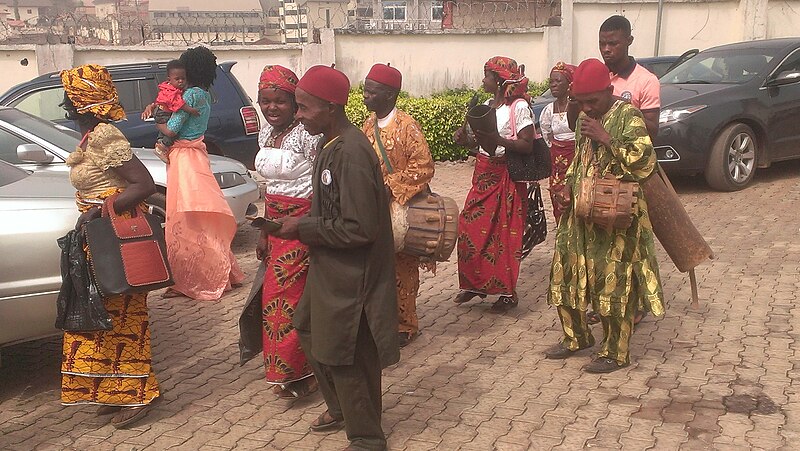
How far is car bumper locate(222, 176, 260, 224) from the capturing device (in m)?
7.70

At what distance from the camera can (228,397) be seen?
4.71 metres

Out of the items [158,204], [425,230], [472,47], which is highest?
[472,47]

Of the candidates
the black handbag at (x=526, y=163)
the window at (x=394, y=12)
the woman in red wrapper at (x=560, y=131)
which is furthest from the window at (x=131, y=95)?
the window at (x=394, y=12)

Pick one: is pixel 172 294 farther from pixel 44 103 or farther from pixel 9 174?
pixel 44 103

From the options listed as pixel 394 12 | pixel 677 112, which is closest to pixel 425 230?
pixel 677 112

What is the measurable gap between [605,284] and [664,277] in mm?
2535

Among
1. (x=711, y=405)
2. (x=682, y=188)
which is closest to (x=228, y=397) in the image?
(x=711, y=405)

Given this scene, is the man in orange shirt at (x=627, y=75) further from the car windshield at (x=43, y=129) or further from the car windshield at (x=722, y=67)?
the car windshield at (x=722, y=67)

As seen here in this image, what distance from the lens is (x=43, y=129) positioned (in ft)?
24.3

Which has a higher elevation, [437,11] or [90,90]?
[437,11]

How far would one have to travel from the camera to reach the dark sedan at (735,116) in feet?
32.9

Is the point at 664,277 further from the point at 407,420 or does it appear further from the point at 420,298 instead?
the point at 407,420

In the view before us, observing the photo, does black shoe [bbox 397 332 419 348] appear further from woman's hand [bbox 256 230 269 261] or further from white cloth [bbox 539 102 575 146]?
white cloth [bbox 539 102 575 146]

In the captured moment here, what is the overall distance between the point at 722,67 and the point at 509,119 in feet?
21.1
